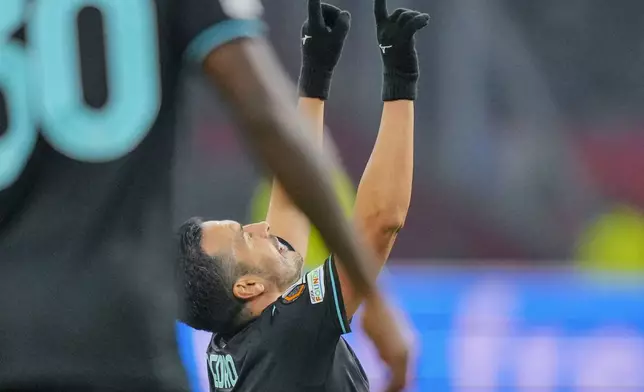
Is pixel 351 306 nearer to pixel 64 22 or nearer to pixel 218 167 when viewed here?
pixel 64 22

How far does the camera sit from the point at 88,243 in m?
0.72

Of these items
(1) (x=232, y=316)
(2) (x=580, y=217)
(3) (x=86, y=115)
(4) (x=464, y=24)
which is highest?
(3) (x=86, y=115)

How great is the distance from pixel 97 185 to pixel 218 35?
16cm

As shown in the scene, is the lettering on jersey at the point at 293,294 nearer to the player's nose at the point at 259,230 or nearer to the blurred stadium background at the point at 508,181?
the player's nose at the point at 259,230

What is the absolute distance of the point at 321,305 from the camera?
111cm

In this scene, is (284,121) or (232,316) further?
(232,316)

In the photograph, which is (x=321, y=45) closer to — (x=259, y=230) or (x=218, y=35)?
(x=259, y=230)

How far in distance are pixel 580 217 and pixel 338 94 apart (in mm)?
761

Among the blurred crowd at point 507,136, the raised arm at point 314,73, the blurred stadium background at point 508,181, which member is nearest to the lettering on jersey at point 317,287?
the raised arm at point 314,73

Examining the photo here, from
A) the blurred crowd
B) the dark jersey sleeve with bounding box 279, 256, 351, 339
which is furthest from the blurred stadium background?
the dark jersey sleeve with bounding box 279, 256, 351, 339

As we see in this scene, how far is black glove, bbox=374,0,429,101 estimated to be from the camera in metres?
1.20

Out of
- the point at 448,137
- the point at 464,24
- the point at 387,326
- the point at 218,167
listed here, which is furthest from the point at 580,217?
the point at 387,326

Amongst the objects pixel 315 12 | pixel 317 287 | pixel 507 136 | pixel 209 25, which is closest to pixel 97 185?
pixel 209 25

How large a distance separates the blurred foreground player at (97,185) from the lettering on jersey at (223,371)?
1.49ft
